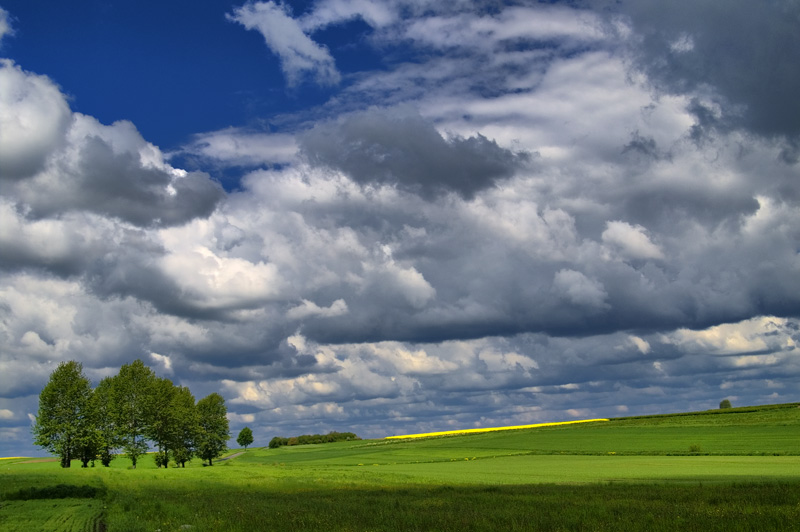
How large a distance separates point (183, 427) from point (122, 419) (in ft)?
54.5

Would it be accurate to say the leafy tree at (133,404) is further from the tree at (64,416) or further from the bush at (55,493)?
the bush at (55,493)

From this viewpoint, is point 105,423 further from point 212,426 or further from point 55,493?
point 55,493

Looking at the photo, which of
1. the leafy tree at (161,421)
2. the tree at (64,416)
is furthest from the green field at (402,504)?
the leafy tree at (161,421)

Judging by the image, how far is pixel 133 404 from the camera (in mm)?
104000

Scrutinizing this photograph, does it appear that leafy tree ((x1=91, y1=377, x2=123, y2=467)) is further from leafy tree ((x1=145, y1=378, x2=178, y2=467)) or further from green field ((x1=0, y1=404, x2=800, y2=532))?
green field ((x1=0, y1=404, x2=800, y2=532))

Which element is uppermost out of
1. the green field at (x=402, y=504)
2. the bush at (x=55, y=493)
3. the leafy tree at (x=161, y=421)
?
the leafy tree at (x=161, y=421)

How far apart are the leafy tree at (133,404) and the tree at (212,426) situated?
18.1 meters

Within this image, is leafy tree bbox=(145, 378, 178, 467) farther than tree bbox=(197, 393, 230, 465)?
No

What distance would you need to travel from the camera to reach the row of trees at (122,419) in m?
91.6

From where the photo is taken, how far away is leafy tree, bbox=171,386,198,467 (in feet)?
371

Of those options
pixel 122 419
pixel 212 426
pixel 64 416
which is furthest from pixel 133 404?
pixel 212 426

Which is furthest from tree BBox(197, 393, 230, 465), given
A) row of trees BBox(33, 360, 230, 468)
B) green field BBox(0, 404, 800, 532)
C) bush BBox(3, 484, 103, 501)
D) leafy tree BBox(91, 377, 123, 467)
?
bush BBox(3, 484, 103, 501)

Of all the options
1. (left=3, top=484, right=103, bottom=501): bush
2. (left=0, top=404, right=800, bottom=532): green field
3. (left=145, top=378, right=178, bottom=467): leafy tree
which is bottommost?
(left=0, top=404, right=800, bottom=532): green field

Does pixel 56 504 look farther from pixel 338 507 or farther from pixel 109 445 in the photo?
pixel 109 445
